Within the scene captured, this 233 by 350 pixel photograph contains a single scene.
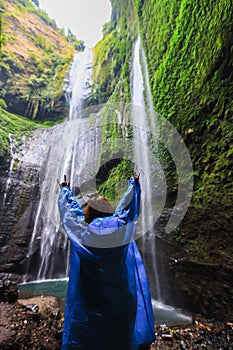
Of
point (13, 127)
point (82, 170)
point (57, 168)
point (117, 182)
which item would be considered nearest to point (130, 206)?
A: point (117, 182)

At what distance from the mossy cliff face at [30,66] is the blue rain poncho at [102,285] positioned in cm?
1698

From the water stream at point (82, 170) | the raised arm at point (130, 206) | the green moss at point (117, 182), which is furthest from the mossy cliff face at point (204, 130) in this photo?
the raised arm at point (130, 206)

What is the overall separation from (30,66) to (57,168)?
10.6 meters

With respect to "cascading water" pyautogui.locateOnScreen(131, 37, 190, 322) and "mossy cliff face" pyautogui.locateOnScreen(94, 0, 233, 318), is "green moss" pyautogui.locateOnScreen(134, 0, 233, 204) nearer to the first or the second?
"mossy cliff face" pyautogui.locateOnScreen(94, 0, 233, 318)

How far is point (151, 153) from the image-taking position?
784 centimetres

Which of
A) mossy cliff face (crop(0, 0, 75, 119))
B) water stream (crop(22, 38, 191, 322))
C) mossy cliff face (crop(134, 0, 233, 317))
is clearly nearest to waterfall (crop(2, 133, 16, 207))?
water stream (crop(22, 38, 191, 322))

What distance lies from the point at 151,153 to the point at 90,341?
6.87 metres

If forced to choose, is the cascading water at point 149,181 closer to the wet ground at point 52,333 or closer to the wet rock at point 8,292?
the wet ground at point 52,333

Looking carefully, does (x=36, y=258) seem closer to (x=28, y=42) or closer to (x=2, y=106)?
(x=2, y=106)

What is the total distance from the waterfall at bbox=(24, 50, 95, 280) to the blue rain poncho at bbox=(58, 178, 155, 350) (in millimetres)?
8863

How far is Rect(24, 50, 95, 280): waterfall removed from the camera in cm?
962

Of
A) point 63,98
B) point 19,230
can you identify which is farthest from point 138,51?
point 19,230

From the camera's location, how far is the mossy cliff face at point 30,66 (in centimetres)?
1588

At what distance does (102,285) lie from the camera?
142 cm
